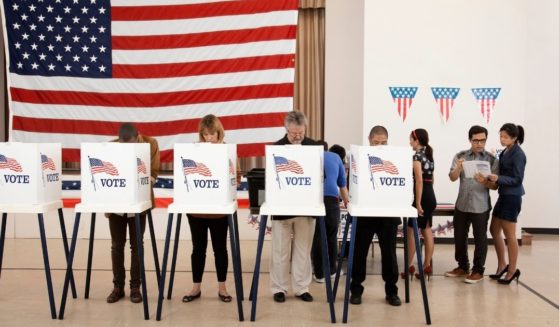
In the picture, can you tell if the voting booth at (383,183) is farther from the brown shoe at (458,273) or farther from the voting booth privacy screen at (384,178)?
the brown shoe at (458,273)

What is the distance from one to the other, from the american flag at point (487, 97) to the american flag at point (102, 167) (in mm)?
4500

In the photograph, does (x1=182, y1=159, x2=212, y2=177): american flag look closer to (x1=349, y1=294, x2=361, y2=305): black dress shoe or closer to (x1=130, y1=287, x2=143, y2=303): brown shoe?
(x1=130, y1=287, x2=143, y2=303): brown shoe

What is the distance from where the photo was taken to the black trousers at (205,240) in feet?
12.8

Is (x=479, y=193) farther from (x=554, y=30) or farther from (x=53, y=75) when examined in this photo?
(x=53, y=75)

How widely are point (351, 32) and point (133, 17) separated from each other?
108 inches

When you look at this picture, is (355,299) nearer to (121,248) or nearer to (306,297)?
(306,297)

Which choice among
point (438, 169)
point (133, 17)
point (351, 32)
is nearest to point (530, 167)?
point (438, 169)

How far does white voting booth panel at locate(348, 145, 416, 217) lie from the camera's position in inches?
139

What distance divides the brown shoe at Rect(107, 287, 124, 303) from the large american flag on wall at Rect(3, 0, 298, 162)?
3028mm

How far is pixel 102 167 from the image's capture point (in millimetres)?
3607

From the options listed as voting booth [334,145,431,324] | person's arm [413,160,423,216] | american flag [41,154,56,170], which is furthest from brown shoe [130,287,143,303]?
person's arm [413,160,423,216]

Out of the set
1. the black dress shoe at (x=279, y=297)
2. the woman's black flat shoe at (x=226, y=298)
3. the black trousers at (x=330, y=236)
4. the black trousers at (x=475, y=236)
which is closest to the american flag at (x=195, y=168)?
the woman's black flat shoe at (x=226, y=298)

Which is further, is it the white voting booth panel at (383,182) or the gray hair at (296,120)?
the gray hair at (296,120)

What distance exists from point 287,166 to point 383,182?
2.02 ft
